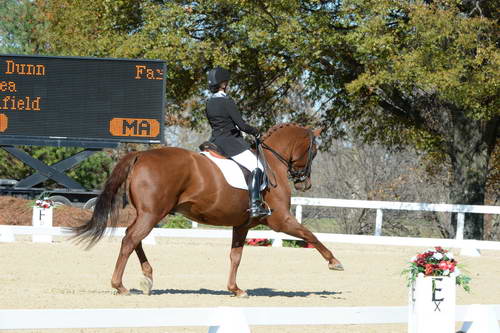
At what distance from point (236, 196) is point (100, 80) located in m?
11.8

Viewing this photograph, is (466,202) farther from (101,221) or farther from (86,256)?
(101,221)

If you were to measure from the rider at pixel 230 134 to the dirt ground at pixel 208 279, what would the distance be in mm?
1338

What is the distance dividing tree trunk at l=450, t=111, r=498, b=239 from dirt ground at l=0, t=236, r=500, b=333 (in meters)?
5.29

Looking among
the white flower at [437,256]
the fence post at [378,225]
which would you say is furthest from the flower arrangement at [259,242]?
the white flower at [437,256]

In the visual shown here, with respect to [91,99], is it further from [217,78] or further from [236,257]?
[236,257]

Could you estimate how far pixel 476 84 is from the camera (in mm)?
20969

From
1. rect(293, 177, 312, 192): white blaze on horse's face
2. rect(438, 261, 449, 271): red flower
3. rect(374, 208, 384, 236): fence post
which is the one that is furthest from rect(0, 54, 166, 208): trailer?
rect(438, 261, 449, 271): red flower

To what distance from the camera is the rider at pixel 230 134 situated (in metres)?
10.8

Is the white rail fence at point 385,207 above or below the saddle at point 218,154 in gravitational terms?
below

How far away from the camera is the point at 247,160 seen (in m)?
11.0

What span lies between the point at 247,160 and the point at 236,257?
1.29m

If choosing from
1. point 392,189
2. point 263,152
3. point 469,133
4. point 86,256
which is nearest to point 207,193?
point 263,152

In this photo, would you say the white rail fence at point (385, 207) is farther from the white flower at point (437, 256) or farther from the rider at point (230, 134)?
the white flower at point (437, 256)

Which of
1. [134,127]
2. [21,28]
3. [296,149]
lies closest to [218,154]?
[296,149]
